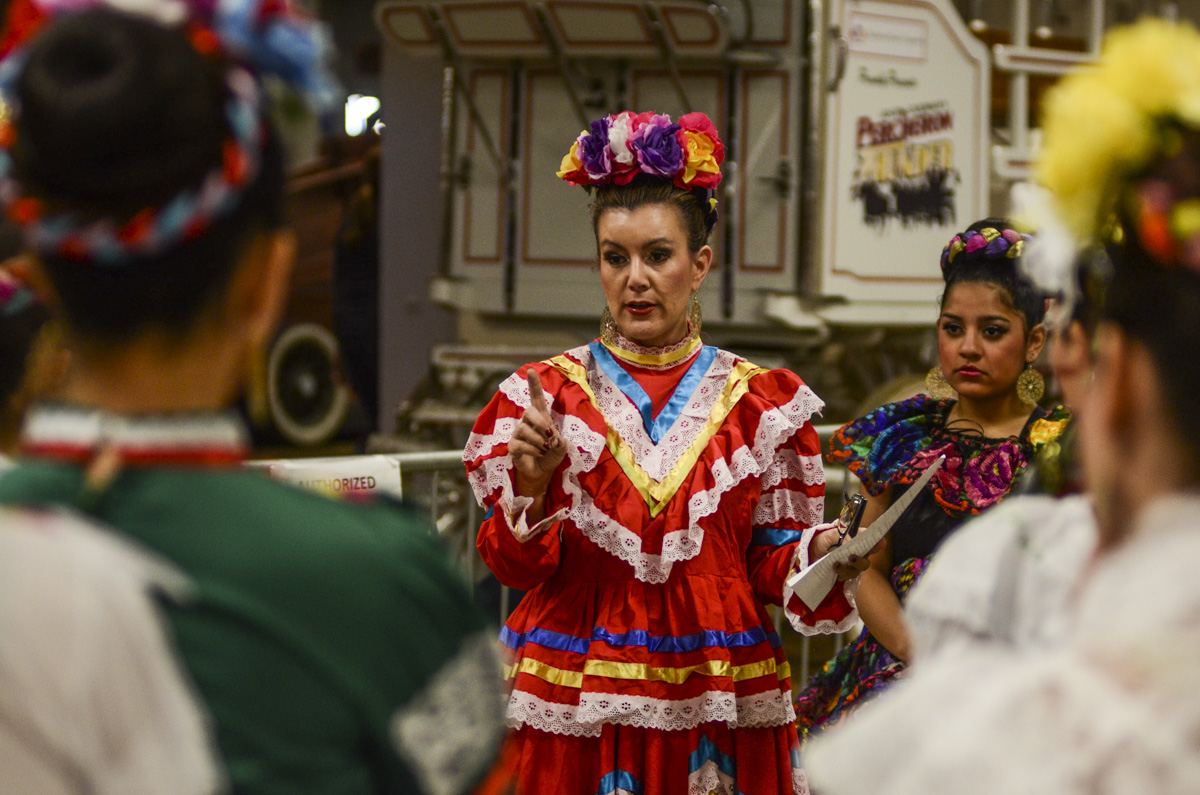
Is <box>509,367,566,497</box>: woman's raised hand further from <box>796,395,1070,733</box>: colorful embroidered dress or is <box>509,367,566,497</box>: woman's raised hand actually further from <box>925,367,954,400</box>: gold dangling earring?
<box>925,367,954,400</box>: gold dangling earring

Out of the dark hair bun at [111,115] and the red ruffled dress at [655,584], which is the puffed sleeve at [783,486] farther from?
the dark hair bun at [111,115]

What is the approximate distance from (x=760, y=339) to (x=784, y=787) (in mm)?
6550

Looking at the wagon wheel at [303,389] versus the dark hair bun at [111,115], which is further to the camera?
the wagon wheel at [303,389]

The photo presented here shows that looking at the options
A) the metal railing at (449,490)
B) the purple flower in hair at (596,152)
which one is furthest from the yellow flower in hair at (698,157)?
the metal railing at (449,490)

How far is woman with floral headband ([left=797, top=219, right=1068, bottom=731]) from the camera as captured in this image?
7.41ft

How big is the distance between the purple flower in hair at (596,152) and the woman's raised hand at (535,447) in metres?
0.50

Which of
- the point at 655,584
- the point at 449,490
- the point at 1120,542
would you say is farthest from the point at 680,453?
the point at 449,490

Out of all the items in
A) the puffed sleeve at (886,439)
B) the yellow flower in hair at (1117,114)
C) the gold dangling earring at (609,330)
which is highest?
the yellow flower in hair at (1117,114)

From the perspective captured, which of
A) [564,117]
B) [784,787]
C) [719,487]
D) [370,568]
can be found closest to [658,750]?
[784,787]

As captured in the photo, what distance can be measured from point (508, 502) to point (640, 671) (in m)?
→ 0.39

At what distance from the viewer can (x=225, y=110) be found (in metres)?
0.93

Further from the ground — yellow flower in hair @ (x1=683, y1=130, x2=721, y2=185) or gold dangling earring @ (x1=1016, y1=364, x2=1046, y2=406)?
yellow flower in hair @ (x1=683, y1=130, x2=721, y2=185)

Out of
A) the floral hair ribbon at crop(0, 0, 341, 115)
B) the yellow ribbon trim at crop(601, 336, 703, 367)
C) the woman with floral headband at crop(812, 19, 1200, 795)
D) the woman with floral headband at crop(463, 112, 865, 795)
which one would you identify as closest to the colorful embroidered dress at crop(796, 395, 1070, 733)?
the woman with floral headband at crop(463, 112, 865, 795)

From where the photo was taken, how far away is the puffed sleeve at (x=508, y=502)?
226cm
